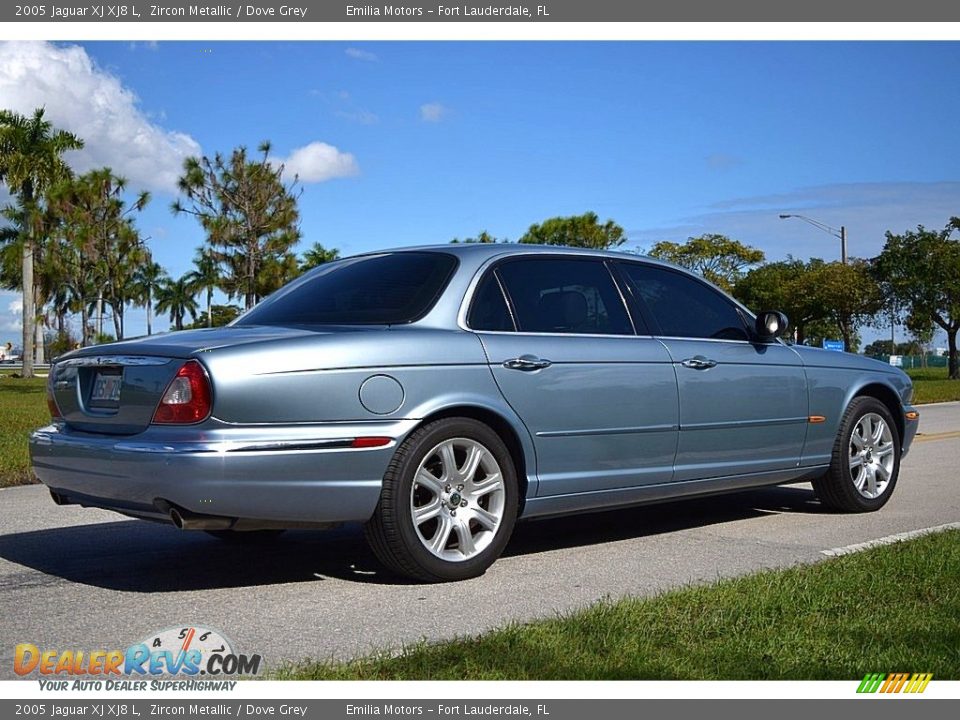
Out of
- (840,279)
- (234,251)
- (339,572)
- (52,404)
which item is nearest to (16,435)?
(52,404)

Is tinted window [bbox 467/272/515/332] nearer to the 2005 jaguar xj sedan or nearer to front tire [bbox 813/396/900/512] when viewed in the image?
the 2005 jaguar xj sedan

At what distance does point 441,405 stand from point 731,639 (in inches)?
67.9

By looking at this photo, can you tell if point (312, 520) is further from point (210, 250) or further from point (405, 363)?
point (210, 250)

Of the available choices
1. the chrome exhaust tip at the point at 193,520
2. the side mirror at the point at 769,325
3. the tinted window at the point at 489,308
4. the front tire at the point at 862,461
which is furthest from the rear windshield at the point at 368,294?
the front tire at the point at 862,461

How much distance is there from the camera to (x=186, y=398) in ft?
15.6

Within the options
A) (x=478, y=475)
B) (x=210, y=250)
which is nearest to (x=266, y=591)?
(x=478, y=475)

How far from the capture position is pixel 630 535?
659cm

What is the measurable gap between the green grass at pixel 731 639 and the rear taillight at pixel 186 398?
3.87ft

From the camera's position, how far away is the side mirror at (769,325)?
22.4ft

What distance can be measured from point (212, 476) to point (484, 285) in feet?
5.76

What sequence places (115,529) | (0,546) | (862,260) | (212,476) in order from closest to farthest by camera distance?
(212,476), (0,546), (115,529), (862,260)

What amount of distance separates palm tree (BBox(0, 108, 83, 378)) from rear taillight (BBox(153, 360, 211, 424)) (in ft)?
128

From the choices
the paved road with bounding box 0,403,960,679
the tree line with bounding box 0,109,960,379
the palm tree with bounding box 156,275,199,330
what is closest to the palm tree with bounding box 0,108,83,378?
the tree line with bounding box 0,109,960,379
